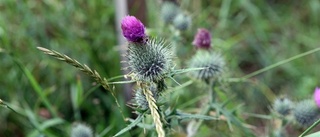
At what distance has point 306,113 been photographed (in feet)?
7.49

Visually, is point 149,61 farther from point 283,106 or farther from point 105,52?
point 105,52

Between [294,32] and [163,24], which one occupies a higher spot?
[294,32]

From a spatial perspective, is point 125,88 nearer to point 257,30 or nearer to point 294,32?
point 257,30

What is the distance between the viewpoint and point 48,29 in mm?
3615

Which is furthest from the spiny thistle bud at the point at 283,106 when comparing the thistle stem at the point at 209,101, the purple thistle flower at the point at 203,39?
the purple thistle flower at the point at 203,39

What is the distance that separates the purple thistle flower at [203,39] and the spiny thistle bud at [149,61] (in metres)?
0.51

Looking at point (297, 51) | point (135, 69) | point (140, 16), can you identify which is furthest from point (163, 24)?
point (297, 51)

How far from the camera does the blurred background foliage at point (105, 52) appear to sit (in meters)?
3.02

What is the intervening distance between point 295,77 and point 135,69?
2.18 meters

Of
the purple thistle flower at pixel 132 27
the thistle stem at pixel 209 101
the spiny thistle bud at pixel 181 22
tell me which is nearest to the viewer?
the purple thistle flower at pixel 132 27

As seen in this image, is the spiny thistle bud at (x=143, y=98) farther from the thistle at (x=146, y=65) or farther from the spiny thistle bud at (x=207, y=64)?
the spiny thistle bud at (x=207, y=64)

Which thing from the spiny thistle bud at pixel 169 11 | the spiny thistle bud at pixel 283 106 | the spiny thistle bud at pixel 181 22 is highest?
the spiny thistle bud at pixel 169 11

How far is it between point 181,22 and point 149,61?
36.4 inches

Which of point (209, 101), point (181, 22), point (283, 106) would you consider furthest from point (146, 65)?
point (181, 22)
